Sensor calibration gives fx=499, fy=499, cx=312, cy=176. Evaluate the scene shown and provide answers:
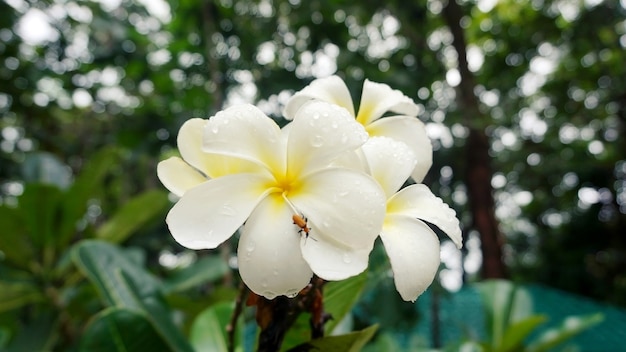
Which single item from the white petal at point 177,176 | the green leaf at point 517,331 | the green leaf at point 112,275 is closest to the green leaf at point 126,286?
the green leaf at point 112,275

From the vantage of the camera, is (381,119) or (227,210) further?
(381,119)

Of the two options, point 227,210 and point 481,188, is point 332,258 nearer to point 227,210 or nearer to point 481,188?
point 227,210

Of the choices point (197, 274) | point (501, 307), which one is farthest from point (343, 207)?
point (501, 307)

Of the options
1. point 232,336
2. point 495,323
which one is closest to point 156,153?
point 495,323

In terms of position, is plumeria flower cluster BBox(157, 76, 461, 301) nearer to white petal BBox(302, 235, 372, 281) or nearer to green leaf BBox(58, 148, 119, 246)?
white petal BBox(302, 235, 372, 281)

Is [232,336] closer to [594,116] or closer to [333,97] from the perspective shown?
[333,97]
